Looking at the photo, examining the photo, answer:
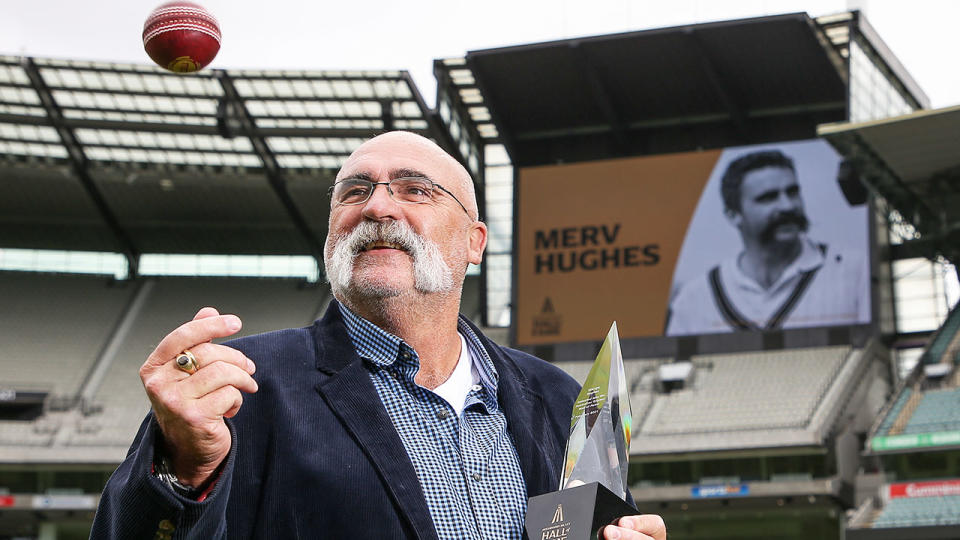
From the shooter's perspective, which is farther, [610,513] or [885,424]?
[885,424]

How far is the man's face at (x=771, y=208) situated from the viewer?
3030 centimetres

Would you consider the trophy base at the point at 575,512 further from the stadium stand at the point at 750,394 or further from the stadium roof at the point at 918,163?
the stadium stand at the point at 750,394

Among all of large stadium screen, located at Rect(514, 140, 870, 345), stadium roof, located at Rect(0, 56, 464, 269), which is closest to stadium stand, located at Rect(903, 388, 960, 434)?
large stadium screen, located at Rect(514, 140, 870, 345)

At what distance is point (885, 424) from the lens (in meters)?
26.9

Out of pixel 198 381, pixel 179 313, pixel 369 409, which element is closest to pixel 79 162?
pixel 179 313

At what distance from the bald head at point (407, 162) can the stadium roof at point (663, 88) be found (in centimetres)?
2690

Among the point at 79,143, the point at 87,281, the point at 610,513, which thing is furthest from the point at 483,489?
the point at 87,281

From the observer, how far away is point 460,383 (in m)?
3.15

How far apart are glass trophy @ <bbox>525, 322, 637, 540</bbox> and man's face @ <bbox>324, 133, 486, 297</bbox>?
0.71 metres

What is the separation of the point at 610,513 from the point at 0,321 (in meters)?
37.0

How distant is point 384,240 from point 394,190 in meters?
0.15

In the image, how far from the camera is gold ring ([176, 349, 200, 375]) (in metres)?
2.19

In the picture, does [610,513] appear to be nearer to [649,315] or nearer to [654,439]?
[654,439]

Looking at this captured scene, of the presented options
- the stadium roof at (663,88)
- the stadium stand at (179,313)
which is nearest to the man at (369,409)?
the stadium roof at (663,88)
